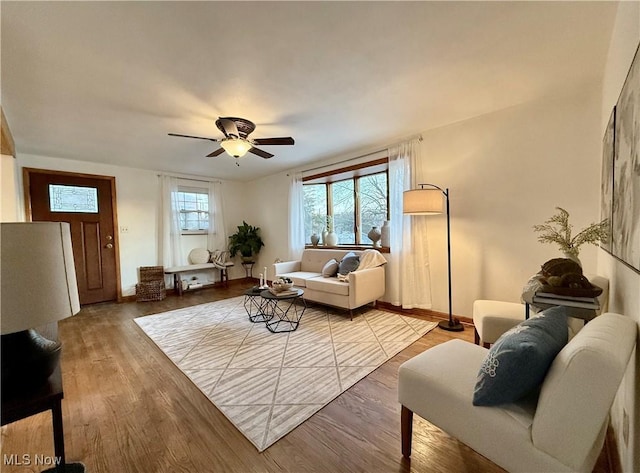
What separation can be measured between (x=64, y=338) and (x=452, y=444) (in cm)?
401

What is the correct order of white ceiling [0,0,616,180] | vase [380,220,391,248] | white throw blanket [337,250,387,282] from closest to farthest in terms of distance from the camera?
1. white ceiling [0,0,616,180]
2. white throw blanket [337,250,387,282]
3. vase [380,220,391,248]

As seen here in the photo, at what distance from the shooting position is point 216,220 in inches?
234

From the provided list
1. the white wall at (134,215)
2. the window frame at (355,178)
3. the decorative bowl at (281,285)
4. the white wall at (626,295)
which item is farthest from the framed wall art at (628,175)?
the white wall at (134,215)

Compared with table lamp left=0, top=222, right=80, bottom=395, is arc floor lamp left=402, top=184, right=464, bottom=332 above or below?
above

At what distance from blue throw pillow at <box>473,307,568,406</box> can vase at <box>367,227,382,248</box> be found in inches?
121

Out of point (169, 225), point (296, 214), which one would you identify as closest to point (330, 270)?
point (296, 214)

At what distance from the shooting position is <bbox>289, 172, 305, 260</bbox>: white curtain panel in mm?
5125

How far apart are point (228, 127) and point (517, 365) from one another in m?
2.78

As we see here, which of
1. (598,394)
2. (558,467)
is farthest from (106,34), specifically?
(558,467)

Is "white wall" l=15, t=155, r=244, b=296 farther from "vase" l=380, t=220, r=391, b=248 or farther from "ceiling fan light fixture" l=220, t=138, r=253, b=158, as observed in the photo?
"vase" l=380, t=220, r=391, b=248

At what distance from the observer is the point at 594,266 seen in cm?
245

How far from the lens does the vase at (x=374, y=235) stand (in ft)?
13.6

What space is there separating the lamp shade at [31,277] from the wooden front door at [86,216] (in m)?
4.54

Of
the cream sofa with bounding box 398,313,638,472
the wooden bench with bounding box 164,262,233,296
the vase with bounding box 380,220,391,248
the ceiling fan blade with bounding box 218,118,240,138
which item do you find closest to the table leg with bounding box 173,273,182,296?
the wooden bench with bounding box 164,262,233,296
